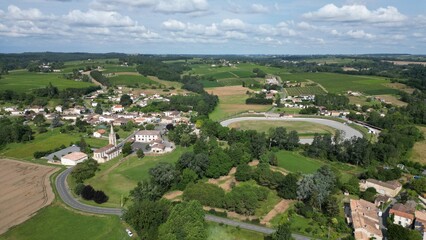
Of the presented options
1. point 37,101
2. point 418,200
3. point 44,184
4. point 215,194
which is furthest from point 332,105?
point 37,101

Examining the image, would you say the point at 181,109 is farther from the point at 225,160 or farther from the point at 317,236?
the point at 317,236

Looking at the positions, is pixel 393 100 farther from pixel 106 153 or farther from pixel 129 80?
pixel 129 80

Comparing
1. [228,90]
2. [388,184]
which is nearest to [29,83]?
[228,90]

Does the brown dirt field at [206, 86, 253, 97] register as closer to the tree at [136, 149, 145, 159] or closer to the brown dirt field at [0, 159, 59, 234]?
the tree at [136, 149, 145, 159]

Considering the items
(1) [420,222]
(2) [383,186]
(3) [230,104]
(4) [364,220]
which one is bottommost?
(3) [230,104]

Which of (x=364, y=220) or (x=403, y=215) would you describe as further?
(x=403, y=215)

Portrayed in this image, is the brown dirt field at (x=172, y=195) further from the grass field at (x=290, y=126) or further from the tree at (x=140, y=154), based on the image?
the grass field at (x=290, y=126)
